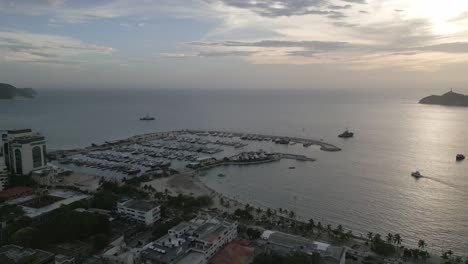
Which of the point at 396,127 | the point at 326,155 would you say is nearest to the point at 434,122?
the point at 396,127

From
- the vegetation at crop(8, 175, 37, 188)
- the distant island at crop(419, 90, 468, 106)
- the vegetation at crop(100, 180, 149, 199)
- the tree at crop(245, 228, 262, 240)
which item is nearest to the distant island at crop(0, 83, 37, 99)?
the vegetation at crop(8, 175, 37, 188)

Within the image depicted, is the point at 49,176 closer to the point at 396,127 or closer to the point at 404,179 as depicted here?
the point at 404,179

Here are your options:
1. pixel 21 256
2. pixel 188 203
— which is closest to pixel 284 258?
pixel 188 203

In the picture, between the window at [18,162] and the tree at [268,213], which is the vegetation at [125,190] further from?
the tree at [268,213]

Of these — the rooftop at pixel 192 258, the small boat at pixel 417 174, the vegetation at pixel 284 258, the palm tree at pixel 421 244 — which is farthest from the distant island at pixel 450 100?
the rooftop at pixel 192 258

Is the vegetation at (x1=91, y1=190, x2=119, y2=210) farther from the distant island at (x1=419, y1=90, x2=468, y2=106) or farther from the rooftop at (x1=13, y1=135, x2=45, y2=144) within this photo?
the distant island at (x1=419, y1=90, x2=468, y2=106)

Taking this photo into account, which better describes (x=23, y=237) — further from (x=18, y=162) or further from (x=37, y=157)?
(x=37, y=157)

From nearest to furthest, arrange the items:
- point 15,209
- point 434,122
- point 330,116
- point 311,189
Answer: point 15,209 < point 311,189 < point 434,122 < point 330,116
